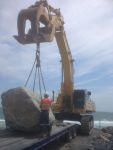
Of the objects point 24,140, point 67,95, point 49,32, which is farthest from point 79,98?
point 24,140

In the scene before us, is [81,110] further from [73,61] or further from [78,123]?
[73,61]

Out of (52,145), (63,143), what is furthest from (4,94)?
(63,143)

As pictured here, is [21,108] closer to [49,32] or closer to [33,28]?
[33,28]

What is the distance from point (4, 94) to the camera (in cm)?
1438

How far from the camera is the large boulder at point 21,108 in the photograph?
14.0 meters

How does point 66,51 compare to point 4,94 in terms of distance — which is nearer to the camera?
point 4,94

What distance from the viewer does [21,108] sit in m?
14.0

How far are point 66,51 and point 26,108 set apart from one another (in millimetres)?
8344

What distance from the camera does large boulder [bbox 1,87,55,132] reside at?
45.8 ft

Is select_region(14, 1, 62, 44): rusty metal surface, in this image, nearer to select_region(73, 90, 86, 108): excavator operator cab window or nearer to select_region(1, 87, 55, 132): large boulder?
select_region(1, 87, 55, 132): large boulder

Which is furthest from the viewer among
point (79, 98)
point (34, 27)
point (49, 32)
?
point (79, 98)

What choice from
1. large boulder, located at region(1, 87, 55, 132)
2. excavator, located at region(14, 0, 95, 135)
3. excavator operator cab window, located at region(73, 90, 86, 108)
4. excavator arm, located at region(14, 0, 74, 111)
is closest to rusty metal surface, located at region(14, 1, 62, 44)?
excavator arm, located at region(14, 0, 74, 111)

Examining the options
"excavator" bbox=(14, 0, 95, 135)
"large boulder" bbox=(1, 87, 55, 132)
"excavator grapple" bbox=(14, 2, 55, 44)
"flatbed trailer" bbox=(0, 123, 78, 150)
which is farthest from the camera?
"excavator" bbox=(14, 0, 95, 135)

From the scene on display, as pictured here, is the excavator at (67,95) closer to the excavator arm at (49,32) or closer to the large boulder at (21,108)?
the excavator arm at (49,32)
